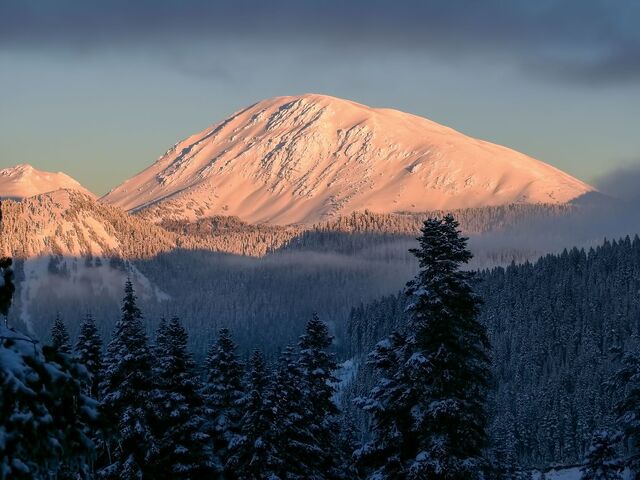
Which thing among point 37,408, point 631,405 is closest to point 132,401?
point 631,405

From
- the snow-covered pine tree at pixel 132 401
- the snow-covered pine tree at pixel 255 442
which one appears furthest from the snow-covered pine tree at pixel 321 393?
the snow-covered pine tree at pixel 132 401

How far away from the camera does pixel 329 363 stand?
144ft

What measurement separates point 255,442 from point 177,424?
3.29 meters

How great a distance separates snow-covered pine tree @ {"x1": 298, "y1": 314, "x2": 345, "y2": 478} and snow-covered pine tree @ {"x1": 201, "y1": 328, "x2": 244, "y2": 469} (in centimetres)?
276

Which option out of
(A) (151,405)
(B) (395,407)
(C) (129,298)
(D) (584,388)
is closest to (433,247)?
(B) (395,407)

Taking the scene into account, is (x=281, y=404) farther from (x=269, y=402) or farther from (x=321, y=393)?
(x=321, y=393)

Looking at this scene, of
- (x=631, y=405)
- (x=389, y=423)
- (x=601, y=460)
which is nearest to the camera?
(x=389, y=423)

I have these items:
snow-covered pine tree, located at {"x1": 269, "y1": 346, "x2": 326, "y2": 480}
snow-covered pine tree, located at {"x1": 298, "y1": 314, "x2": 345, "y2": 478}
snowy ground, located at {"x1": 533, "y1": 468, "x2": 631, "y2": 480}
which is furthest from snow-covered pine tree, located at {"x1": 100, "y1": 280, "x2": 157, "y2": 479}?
snowy ground, located at {"x1": 533, "y1": 468, "x2": 631, "y2": 480}

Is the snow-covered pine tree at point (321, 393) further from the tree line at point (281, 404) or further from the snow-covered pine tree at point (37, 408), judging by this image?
the snow-covered pine tree at point (37, 408)

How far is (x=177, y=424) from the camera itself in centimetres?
3691

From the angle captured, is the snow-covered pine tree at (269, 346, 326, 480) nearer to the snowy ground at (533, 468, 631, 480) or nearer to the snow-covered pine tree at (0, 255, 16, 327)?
the snow-covered pine tree at (0, 255, 16, 327)

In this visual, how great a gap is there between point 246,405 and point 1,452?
2784 cm

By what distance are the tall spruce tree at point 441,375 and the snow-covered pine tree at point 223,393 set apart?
13.9 meters

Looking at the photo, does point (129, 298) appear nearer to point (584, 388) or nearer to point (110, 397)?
point (110, 397)
